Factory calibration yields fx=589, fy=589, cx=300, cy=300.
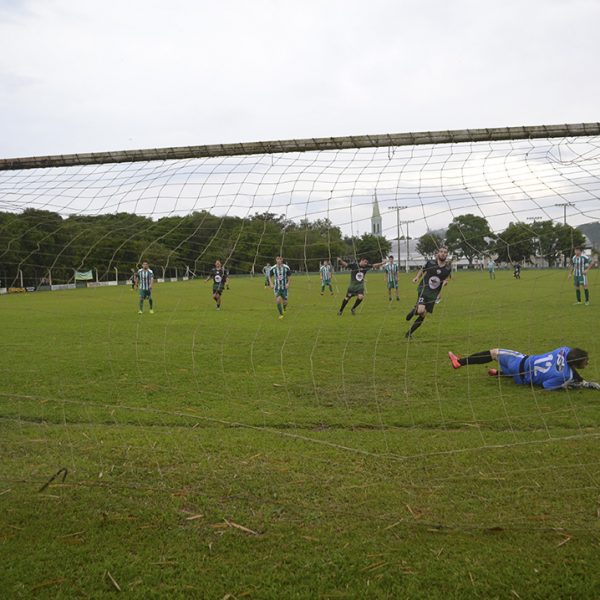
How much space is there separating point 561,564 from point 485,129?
2.86 metres

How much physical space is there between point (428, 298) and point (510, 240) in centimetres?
465

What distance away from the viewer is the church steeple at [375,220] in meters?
4.27

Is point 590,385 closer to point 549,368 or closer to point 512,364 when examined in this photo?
point 549,368

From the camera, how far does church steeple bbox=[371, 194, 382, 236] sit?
14.0 ft

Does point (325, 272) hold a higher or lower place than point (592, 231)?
lower

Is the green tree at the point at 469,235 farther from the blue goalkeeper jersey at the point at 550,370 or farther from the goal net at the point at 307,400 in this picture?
the blue goalkeeper jersey at the point at 550,370

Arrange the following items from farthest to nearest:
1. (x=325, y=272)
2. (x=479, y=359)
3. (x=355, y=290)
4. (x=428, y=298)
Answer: (x=355, y=290), (x=428, y=298), (x=479, y=359), (x=325, y=272)

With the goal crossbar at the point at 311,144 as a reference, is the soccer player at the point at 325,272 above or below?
below

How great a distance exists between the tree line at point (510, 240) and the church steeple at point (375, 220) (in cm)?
39

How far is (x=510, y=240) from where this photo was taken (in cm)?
420

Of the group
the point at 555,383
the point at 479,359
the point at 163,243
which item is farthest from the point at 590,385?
the point at 163,243

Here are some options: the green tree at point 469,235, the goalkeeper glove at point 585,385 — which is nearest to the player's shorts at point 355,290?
the goalkeeper glove at point 585,385

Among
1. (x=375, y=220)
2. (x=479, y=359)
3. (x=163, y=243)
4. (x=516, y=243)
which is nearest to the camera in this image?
(x=516, y=243)

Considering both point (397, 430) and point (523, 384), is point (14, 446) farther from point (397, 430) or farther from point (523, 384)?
point (523, 384)
